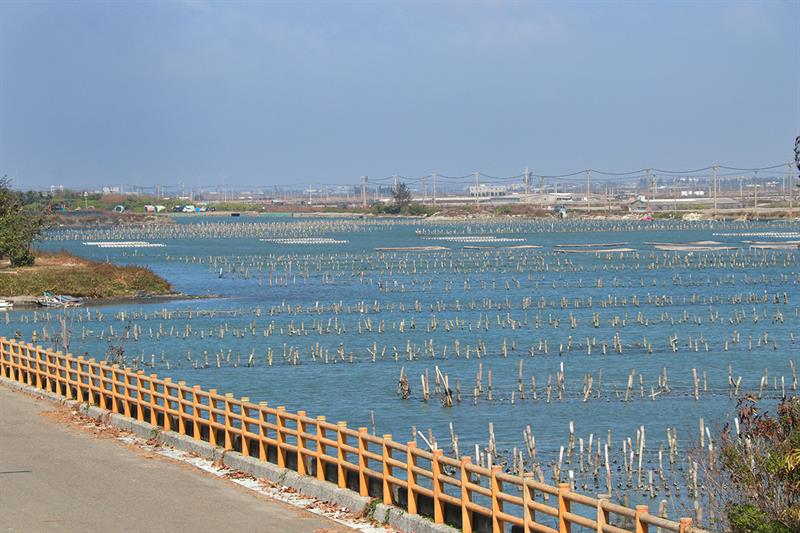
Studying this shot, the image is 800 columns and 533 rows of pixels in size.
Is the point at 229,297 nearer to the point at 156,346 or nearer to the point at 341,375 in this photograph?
the point at 156,346

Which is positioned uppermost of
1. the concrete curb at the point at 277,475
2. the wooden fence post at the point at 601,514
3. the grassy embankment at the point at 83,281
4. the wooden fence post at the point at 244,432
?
the wooden fence post at the point at 601,514

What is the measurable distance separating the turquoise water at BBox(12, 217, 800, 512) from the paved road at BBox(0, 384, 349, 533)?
13.9 metres

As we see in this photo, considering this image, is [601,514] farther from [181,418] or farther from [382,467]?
[181,418]

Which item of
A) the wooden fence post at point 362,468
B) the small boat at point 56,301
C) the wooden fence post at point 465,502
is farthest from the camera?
the small boat at point 56,301

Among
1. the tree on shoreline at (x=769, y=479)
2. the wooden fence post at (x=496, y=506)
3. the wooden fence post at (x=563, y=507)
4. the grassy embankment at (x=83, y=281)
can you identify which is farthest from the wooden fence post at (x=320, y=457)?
the grassy embankment at (x=83, y=281)

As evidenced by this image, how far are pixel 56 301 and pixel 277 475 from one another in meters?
65.8

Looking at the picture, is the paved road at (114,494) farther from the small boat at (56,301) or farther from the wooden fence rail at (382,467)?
the small boat at (56,301)

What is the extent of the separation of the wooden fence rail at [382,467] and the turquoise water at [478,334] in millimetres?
10844

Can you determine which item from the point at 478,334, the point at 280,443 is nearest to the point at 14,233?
the point at 478,334

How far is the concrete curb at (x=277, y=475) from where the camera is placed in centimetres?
1903

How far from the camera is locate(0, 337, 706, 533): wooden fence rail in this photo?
1656 cm

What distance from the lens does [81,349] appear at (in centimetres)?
6206

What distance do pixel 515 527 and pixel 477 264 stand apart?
108 metres

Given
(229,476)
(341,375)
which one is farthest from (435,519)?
(341,375)
